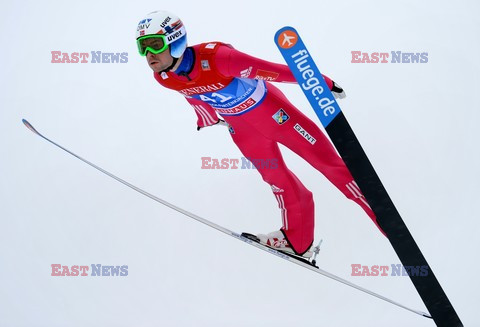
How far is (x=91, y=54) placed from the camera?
5.07 m

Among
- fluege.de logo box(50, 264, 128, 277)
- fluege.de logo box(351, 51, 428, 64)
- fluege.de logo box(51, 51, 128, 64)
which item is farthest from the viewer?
fluege.de logo box(51, 51, 128, 64)

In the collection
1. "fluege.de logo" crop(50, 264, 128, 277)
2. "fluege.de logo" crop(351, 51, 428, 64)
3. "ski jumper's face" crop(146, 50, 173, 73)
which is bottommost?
"fluege.de logo" crop(50, 264, 128, 277)

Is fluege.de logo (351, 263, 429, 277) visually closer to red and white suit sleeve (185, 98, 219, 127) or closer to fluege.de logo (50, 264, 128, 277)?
red and white suit sleeve (185, 98, 219, 127)

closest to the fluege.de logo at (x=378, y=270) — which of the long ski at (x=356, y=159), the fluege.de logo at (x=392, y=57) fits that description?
the long ski at (x=356, y=159)

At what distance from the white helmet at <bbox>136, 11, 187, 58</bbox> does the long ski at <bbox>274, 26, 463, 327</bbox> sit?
0.57m

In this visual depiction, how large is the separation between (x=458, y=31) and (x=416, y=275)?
2.64m

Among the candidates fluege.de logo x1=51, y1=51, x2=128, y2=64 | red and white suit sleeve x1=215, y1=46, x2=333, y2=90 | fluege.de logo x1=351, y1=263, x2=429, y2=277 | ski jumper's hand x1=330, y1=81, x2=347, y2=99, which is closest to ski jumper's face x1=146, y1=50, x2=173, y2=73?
red and white suit sleeve x1=215, y1=46, x2=333, y2=90

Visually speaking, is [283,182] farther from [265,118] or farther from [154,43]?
[154,43]

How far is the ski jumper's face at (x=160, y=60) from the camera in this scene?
3.10 meters

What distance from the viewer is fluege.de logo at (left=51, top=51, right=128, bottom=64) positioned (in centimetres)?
503

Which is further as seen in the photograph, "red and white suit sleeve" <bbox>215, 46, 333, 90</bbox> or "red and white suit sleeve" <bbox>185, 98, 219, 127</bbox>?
"red and white suit sleeve" <bbox>185, 98, 219, 127</bbox>

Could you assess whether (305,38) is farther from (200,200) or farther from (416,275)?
(416,275)

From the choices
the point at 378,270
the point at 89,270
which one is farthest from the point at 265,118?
the point at 89,270

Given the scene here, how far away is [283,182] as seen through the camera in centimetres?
350
